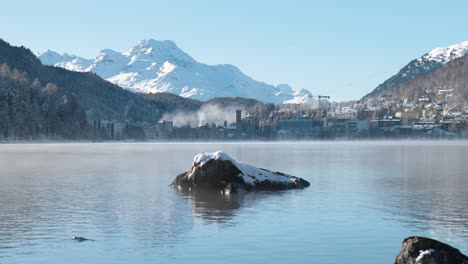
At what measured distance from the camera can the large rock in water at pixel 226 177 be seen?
48.8 metres

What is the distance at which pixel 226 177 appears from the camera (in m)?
49.2

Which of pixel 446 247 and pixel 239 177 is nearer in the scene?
pixel 446 247

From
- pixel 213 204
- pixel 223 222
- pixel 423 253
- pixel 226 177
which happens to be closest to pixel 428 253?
pixel 423 253

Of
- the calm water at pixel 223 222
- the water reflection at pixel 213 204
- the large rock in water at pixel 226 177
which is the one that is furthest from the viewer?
the large rock in water at pixel 226 177

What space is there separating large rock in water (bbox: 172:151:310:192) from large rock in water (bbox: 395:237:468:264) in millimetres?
26714

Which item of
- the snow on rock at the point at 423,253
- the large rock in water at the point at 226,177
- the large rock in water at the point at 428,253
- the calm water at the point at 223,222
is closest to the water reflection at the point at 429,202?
the calm water at the point at 223,222

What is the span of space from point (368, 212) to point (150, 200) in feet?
46.9

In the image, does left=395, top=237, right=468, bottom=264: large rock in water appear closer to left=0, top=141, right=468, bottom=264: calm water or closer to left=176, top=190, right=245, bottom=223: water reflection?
left=0, top=141, right=468, bottom=264: calm water

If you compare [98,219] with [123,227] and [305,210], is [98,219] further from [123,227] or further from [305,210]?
[305,210]

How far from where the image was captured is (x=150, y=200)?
43.3 metres

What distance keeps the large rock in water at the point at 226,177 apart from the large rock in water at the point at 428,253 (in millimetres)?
26714

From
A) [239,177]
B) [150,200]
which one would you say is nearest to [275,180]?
[239,177]

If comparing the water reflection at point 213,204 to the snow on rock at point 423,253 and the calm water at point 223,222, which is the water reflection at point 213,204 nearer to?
the calm water at point 223,222

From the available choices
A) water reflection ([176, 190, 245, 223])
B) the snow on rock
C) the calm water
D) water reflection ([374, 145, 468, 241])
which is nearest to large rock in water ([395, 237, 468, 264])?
the snow on rock
